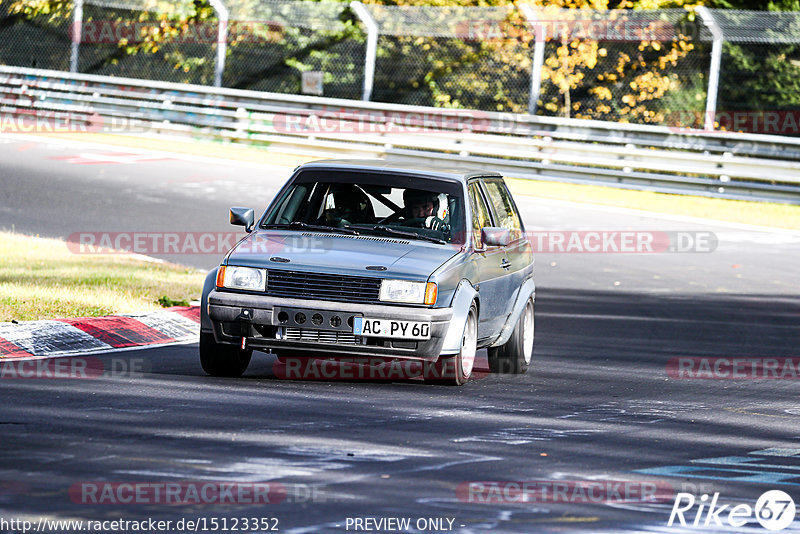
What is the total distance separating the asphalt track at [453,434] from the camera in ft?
19.2

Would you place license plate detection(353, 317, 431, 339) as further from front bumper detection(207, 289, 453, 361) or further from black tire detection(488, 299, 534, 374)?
black tire detection(488, 299, 534, 374)

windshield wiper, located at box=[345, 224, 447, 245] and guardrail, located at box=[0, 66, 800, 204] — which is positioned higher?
guardrail, located at box=[0, 66, 800, 204]

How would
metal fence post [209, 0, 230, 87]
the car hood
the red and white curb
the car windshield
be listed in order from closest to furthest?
the car hood
the car windshield
the red and white curb
metal fence post [209, 0, 230, 87]

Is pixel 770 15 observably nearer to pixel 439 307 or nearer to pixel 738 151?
pixel 738 151

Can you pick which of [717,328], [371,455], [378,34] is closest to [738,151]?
[378,34]

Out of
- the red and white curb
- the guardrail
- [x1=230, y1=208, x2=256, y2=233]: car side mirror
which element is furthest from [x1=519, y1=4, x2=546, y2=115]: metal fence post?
[x1=230, y1=208, x2=256, y2=233]: car side mirror

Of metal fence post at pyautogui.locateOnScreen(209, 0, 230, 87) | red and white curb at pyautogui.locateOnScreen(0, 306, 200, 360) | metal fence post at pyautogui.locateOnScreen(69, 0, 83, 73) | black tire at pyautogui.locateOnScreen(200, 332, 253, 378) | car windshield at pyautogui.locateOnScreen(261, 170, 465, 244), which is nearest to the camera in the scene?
black tire at pyautogui.locateOnScreen(200, 332, 253, 378)

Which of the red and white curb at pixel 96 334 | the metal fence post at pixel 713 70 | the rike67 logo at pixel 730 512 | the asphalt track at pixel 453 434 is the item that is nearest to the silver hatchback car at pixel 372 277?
the asphalt track at pixel 453 434

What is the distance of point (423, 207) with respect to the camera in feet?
33.3

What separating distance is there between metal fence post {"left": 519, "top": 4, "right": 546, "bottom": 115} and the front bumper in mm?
17332

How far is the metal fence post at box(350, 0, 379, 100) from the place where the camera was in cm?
2752

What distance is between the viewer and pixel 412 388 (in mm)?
9484

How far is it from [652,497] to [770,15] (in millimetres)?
20244

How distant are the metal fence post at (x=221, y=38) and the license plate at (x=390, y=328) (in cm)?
2067
